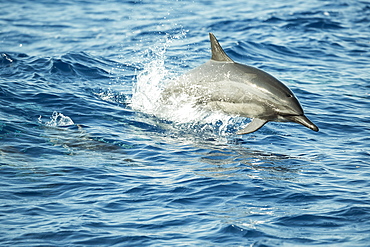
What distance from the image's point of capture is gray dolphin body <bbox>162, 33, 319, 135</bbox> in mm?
10711

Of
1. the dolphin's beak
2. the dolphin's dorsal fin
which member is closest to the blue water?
the dolphin's beak

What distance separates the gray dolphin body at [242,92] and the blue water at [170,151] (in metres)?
0.71

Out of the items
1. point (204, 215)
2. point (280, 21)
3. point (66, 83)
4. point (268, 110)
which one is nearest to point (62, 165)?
point (204, 215)

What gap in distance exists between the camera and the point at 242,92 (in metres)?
11.0

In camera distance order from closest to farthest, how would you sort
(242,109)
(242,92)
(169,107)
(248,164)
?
(248,164)
(242,92)
(242,109)
(169,107)

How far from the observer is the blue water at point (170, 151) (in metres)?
7.71

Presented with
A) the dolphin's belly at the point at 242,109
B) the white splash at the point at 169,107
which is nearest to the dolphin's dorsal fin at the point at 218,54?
the dolphin's belly at the point at 242,109

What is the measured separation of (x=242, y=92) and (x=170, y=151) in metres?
1.87

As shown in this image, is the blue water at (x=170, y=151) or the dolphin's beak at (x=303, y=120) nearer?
the blue water at (x=170, y=151)

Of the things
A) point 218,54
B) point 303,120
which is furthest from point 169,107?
point 303,120

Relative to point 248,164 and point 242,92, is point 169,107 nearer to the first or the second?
point 242,92

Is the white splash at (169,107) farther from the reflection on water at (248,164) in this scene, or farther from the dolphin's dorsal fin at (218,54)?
the reflection on water at (248,164)

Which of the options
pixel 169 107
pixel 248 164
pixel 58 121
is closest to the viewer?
pixel 248 164

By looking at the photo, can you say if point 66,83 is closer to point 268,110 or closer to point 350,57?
point 268,110
